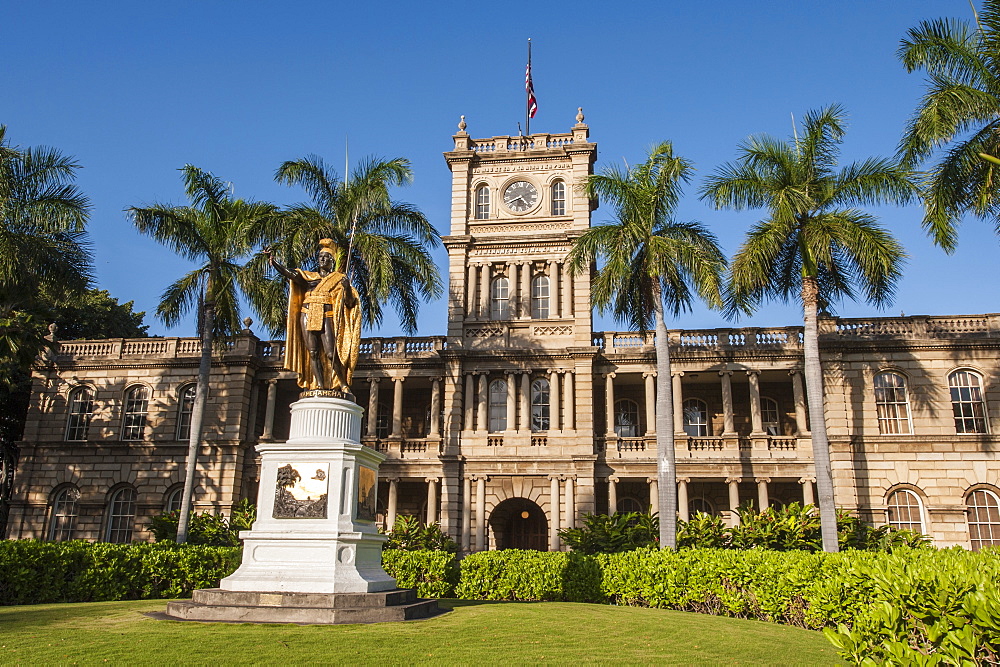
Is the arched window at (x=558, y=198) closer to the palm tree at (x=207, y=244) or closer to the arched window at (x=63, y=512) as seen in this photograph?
the palm tree at (x=207, y=244)

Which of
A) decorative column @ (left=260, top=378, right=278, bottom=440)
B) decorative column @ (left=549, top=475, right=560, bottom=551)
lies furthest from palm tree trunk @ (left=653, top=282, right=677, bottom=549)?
decorative column @ (left=260, top=378, right=278, bottom=440)

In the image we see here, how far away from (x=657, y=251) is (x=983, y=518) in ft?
47.8

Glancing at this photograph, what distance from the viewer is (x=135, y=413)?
31.1 meters

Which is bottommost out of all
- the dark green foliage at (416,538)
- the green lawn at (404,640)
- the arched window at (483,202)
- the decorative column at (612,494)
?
the green lawn at (404,640)

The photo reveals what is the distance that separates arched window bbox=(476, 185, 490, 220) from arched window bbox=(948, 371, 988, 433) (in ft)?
58.6

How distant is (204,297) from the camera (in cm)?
2497

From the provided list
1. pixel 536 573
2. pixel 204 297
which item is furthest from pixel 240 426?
pixel 536 573

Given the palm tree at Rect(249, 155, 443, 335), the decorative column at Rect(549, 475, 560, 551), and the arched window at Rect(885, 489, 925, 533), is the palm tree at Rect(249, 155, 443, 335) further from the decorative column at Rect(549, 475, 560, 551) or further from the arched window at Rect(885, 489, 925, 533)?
the arched window at Rect(885, 489, 925, 533)

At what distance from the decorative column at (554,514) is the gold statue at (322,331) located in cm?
1480

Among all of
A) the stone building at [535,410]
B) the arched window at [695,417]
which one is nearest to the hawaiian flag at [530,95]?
the stone building at [535,410]

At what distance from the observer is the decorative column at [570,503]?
1045 inches

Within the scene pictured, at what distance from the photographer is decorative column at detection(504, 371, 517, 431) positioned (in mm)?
28062

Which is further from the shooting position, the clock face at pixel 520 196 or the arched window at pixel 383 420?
the arched window at pixel 383 420

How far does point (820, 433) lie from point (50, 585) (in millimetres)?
18847
